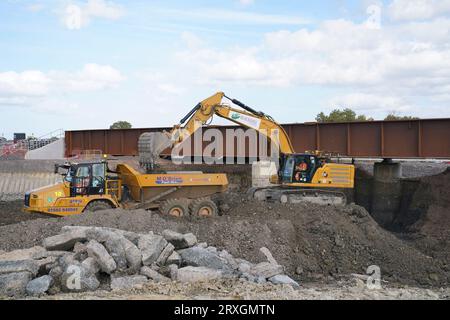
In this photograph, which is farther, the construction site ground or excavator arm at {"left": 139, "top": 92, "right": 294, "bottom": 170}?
excavator arm at {"left": 139, "top": 92, "right": 294, "bottom": 170}

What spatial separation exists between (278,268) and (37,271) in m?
4.69

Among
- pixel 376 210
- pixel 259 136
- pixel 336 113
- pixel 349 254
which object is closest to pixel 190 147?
pixel 259 136

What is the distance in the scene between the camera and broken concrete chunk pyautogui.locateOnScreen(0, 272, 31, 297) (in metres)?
8.98

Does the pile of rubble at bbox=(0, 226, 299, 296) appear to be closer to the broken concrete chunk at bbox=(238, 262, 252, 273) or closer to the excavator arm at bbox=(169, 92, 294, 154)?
the broken concrete chunk at bbox=(238, 262, 252, 273)

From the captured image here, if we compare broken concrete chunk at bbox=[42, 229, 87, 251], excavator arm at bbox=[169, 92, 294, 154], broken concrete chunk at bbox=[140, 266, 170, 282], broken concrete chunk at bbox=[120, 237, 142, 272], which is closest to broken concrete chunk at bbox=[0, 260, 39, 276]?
broken concrete chunk at bbox=[42, 229, 87, 251]

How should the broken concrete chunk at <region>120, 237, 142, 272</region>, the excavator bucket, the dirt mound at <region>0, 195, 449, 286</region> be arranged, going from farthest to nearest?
the excavator bucket, the dirt mound at <region>0, 195, 449, 286</region>, the broken concrete chunk at <region>120, 237, 142, 272</region>

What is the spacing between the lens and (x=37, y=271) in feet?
31.6

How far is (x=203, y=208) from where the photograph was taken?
57.7 ft

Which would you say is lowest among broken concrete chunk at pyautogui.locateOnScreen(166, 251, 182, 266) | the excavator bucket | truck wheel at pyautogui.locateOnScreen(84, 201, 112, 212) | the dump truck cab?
broken concrete chunk at pyautogui.locateOnScreen(166, 251, 182, 266)

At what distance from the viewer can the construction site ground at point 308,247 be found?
9.59 metres

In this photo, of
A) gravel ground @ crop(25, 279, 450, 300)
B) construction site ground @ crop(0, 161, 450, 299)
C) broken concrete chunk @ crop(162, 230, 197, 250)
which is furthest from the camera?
broken concrete chunk @ crop(162, 230, 197, 250)

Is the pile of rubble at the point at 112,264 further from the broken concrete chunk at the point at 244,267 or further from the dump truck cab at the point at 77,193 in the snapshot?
the dump truck cab at the point at 77,193

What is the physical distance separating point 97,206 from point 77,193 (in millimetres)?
720

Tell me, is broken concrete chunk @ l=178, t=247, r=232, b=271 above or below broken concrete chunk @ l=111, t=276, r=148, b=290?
above
